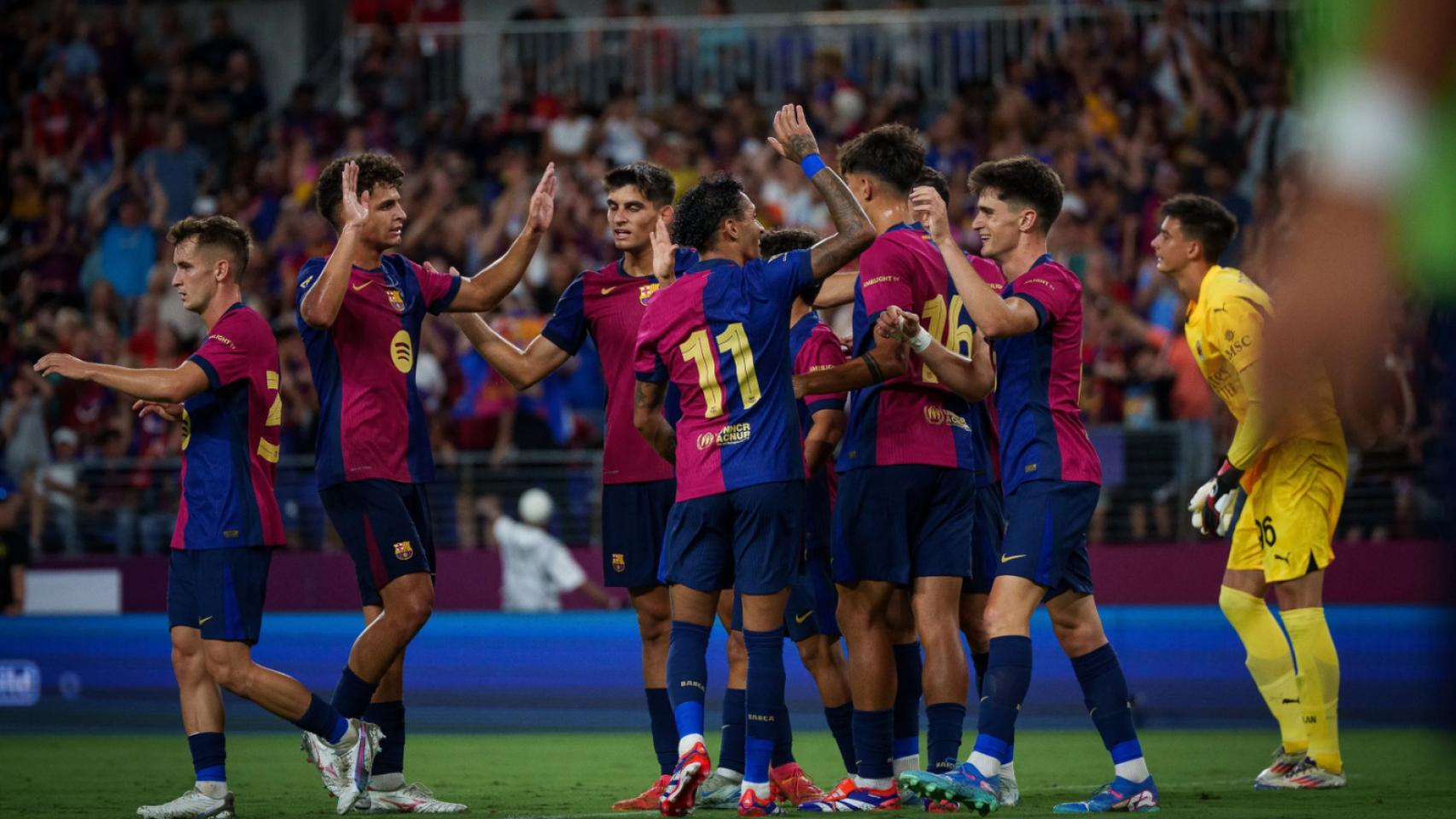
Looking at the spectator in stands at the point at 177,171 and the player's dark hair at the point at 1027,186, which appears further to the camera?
the spectator in stands at the point at 177,171

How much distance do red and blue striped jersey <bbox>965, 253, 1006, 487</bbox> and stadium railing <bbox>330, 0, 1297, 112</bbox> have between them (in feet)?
39.9

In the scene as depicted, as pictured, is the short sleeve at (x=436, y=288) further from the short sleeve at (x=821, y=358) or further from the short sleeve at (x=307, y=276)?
the short sleeve at (x=821, y=358)

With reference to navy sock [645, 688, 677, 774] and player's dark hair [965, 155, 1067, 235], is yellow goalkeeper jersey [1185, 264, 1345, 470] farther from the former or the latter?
navy sock [645, 688, 677, 774]

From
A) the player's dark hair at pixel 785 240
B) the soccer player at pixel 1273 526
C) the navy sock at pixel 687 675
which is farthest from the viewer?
the player's dark hair at pixel 785 240

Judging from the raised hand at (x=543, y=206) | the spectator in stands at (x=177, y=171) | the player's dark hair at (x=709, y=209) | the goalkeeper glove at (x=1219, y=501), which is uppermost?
the spectator in stands at (x=177, y=171)

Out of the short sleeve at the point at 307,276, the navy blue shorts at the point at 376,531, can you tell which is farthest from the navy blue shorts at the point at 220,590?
the short sleeve at the point at 307,276

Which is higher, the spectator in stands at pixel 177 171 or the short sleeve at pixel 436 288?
the spectator in stands at pixel 177 171

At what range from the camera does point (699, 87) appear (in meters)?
20.3

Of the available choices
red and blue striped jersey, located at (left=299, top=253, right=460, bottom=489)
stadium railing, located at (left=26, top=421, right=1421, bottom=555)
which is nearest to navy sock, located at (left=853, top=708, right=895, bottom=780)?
red and blue striped jersey, located at (left=299, top=253, right=460, bottom=489)

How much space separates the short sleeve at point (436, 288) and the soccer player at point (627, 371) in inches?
7.8

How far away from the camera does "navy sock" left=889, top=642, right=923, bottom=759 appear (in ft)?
21.7

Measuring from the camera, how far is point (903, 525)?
20.5 feet

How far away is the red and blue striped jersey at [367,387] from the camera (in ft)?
22.1

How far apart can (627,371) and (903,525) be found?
1.70 meters
